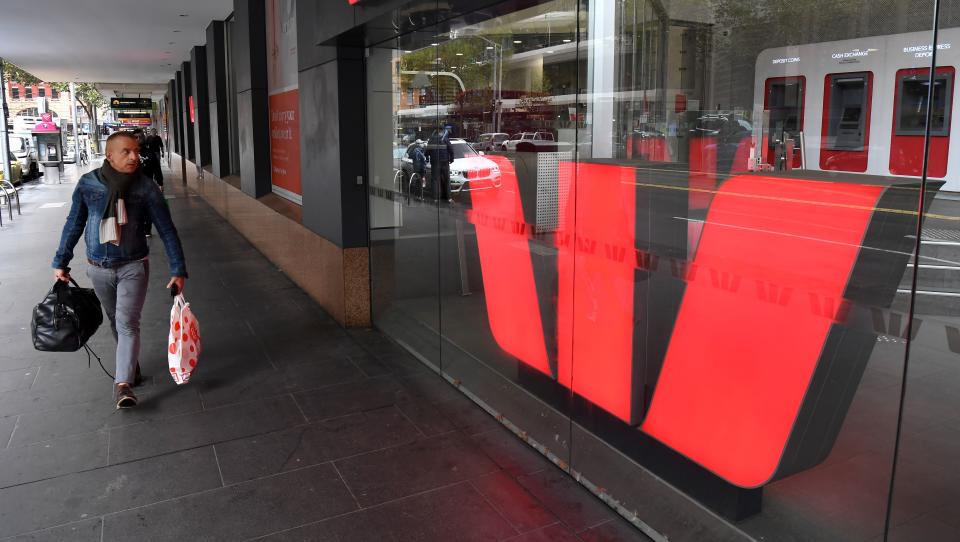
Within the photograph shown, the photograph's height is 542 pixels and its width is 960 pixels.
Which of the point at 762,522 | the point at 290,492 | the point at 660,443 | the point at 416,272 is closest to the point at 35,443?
the point at 290,492

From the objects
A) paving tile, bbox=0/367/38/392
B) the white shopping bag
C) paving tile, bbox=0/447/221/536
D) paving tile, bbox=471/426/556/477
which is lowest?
paving tile, bbox=0/447/221/536

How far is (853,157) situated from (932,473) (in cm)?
95

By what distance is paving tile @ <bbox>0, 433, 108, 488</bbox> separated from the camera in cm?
399

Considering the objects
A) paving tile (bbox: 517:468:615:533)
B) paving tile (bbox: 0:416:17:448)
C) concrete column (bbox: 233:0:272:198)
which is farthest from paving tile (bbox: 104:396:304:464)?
concrete column (bbox: 233:0:272:198)

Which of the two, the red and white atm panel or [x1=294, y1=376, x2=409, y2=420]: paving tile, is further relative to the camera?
[x1=294, y1=376, x2=409, y2=420]: paving tile

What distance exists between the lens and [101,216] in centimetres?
484

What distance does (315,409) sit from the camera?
16.2 feet

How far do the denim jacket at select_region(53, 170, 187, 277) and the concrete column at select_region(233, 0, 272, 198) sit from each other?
20.1 ft

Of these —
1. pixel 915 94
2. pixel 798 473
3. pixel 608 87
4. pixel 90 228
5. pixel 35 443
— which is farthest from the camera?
pixel 90 228

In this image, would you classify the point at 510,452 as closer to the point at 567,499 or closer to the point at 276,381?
the point at 567,499

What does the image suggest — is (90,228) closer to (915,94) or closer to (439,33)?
(439,33)

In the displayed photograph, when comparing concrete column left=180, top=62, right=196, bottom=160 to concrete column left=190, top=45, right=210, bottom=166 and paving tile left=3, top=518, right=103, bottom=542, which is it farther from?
paving tile left=3, top=518, right=103, bottom=542

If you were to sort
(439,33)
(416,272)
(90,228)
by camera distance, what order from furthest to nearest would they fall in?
1. (416,272)
2. (439,33)
3. (90,228)

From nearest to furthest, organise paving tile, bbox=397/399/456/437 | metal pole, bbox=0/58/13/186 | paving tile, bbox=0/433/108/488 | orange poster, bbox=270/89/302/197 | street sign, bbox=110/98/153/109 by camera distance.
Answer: paving tile, bbox=0/433/108/488 < paving tile, bbox=397/399/456/437 < orange poster, bbox=270/89/302/197 < metal pole, bbox=0/58/13/186 < street sign, bbox=110/98/153/109
